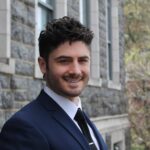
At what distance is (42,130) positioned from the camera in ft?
7.98

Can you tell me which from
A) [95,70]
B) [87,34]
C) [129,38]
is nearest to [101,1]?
[95,70]

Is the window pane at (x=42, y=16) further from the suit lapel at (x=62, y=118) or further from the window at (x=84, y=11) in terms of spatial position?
the suit lapel at (x=62, y=118)

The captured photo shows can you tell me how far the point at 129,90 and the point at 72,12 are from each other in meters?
15.8

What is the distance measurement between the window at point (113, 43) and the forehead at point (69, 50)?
34.9 ft

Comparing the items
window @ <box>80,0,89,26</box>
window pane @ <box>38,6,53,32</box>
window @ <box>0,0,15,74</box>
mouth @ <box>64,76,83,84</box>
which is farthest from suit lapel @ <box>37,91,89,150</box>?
window @ <box>80,0,89,26</box>

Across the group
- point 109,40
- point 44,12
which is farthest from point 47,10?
point 109,40

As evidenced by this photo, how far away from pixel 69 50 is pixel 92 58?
8.79 m

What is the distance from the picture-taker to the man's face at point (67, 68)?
2504 millimetres

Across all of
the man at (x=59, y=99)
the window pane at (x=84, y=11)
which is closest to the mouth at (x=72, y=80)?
the man at (x=59, y=99)

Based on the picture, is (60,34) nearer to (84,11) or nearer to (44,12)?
(44,12)

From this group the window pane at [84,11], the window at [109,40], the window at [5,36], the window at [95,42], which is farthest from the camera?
the window at [109,40]

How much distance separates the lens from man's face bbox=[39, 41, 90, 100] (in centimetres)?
250

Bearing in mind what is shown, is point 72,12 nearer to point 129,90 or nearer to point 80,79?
point 80,79

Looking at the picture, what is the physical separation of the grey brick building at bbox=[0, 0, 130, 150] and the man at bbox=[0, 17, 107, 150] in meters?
3.46
